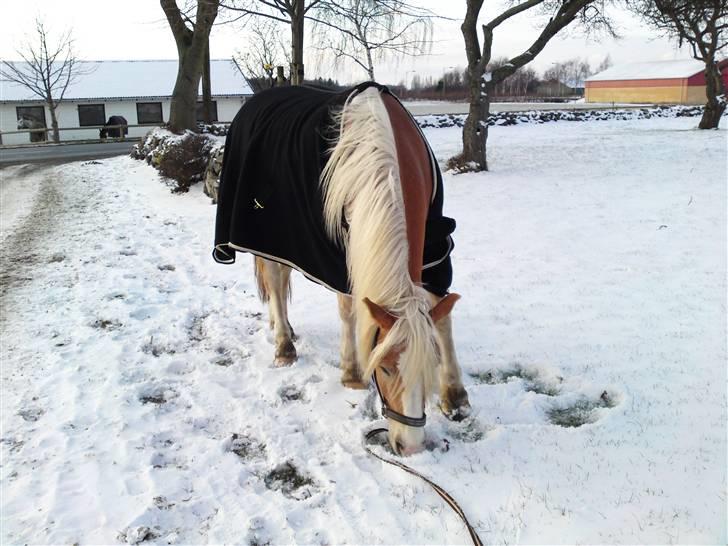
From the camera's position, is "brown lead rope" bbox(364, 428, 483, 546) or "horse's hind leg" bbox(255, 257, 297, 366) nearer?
"brown lead rope" bbox(364, 428, 483, 546)

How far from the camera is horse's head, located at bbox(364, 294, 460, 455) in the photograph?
7.30 ft

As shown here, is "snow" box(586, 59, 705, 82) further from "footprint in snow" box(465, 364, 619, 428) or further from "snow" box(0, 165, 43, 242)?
"footprint in snow" box(465, 364, 619, 428)

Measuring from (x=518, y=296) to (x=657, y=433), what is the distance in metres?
2.13

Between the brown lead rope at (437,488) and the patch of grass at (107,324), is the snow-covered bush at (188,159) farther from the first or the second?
the brown lead rope at (437,488)

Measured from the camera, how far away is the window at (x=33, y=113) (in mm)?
34156

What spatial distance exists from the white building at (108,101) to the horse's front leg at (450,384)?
32.2 meters

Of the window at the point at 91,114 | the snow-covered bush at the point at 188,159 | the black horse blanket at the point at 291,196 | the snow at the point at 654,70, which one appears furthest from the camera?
the snow at the point at 654,70

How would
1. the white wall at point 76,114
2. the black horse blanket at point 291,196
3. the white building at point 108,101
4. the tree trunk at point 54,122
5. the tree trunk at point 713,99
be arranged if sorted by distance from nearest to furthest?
the black horse blanket at point 291,196, the tree trunk at point 713,99, the tree trunk at point 54,122, the white wall at point 76,114, the white building at point 108,101

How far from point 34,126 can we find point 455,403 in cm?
3889

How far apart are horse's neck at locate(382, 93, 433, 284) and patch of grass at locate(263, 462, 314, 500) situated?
3.62 feet

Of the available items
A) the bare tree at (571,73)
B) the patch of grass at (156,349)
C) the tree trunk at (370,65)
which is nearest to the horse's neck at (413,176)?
the patch of grass at (156,349)

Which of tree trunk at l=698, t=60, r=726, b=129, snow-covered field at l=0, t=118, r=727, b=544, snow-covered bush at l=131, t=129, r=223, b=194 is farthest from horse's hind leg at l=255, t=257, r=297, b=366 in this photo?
tree trunk at l=698, t=60, r=726, b=129

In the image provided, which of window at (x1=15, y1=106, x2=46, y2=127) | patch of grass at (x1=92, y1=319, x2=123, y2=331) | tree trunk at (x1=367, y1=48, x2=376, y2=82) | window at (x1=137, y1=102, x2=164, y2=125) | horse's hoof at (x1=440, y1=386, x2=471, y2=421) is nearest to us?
horse's hoof at (x1=440, y1=386, x2=471, y2=421)

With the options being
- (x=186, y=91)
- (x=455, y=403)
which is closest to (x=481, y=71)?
(x=186, y=91)
